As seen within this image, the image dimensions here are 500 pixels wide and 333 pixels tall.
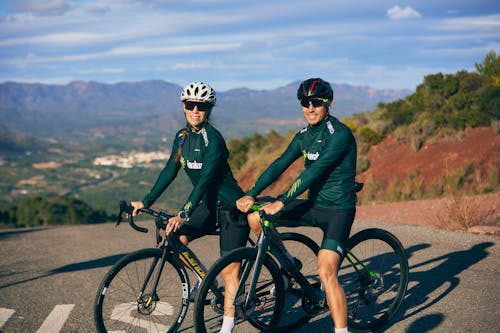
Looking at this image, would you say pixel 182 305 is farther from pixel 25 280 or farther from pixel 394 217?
pixel 394 217

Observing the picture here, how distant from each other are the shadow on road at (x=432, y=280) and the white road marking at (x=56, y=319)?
326cm

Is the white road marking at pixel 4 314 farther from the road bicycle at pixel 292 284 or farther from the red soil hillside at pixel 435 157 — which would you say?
the red soil hillside at pixel 435 157

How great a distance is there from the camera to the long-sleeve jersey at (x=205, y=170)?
4523 mm

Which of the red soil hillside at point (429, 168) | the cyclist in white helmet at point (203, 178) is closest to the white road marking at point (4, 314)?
the cyclist in white helmet at point (203, 178)

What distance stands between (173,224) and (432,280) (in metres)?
3.64

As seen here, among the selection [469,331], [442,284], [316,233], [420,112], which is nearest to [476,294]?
[442,284]

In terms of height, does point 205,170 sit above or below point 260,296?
above

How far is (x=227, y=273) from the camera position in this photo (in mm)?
4375

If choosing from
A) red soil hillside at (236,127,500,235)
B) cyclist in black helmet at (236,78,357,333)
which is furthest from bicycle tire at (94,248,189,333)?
red soil hillside at (236,127,500,235)

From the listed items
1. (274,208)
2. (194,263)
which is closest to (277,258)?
(274,208)

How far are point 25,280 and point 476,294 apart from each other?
226 inches

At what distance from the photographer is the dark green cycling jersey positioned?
169 inches

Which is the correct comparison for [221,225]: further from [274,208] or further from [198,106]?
[198,106]

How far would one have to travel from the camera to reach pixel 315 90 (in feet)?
14.5
